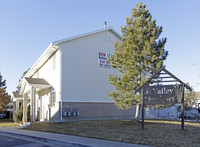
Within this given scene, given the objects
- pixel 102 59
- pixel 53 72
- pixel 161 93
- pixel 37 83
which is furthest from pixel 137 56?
pixel 37 83

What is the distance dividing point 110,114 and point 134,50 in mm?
8770

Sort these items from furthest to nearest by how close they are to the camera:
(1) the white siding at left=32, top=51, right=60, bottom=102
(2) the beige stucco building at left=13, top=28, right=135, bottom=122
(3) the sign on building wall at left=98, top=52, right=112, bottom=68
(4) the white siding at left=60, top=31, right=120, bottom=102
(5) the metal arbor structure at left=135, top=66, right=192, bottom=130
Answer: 1. (3) the sign on building wall at left=98, top=52, right=112, bottom=68
2. (1) the white siding at left=32, top=51, right=60, bottom=102
3. (4) the white siding at left=60, top=31, right=120, bottom=102
4. (2) the beige stucco building at left=13, top=28, right=135, bottom=122
5. (5) the metal arbor structure at left=135, top=66, right=192, bottom=130

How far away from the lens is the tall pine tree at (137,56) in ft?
49.0

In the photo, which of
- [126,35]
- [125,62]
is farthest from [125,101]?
[126,35]

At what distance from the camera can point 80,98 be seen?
20250 mm

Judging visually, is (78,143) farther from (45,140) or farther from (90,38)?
(90,38)

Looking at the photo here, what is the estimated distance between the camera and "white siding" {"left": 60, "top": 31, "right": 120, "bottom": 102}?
19.8 metres

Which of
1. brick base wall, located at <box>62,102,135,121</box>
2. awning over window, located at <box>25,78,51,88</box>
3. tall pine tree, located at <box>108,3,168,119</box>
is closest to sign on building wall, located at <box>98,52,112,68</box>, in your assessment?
brick base wall, located at <box>62,102,135,121</box>

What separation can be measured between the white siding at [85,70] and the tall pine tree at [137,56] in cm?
525

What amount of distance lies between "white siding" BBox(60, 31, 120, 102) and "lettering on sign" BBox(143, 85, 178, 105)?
26.6 ft

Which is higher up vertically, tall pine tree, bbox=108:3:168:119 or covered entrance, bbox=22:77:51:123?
tall pine tree, bbox=108:3:168:119

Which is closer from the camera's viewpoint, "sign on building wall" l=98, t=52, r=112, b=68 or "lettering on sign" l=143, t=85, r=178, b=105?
"lettering on sign" l=143, t=85, r=178, b=105

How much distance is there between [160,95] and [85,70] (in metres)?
9.18

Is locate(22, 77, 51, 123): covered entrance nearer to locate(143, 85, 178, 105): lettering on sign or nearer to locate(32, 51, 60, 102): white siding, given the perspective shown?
locate(32, 51, 60, 102): white siding
